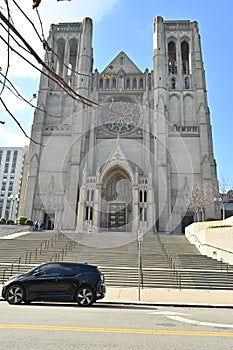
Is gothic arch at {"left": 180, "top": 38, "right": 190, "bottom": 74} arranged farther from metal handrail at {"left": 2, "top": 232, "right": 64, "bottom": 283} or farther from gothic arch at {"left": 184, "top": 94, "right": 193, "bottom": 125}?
metal handrail at {"left": 2, "top": 232, "right": 64, "bottom": 283}

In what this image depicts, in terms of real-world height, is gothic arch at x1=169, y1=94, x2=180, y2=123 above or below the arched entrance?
above

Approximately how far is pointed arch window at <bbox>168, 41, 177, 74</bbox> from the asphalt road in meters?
37.9

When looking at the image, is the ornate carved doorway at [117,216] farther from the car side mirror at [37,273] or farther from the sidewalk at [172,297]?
the car side mirror at [37,273]

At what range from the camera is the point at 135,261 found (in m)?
14.9

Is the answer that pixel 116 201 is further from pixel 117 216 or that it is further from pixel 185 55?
pixel 185 55

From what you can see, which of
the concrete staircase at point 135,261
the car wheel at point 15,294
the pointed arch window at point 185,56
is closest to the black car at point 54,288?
the car wheel at point 15,294

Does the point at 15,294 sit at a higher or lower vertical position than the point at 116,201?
lower

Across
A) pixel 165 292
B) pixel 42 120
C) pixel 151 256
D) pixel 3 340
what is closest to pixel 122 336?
pixel 3 340

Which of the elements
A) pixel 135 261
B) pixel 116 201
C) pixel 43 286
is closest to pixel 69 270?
pixel 43 286

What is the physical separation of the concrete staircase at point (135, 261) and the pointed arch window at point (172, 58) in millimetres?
25946

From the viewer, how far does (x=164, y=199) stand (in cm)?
2969

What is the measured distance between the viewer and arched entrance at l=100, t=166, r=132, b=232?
2967 centimetres

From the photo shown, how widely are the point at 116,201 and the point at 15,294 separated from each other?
77.2 feet

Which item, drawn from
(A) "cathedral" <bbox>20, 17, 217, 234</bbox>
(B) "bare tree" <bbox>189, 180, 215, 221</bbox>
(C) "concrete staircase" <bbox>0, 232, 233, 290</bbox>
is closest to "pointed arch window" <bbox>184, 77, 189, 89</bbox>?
(A) "cathedral" <bbox>20, 17, 217, 234</bbox>
